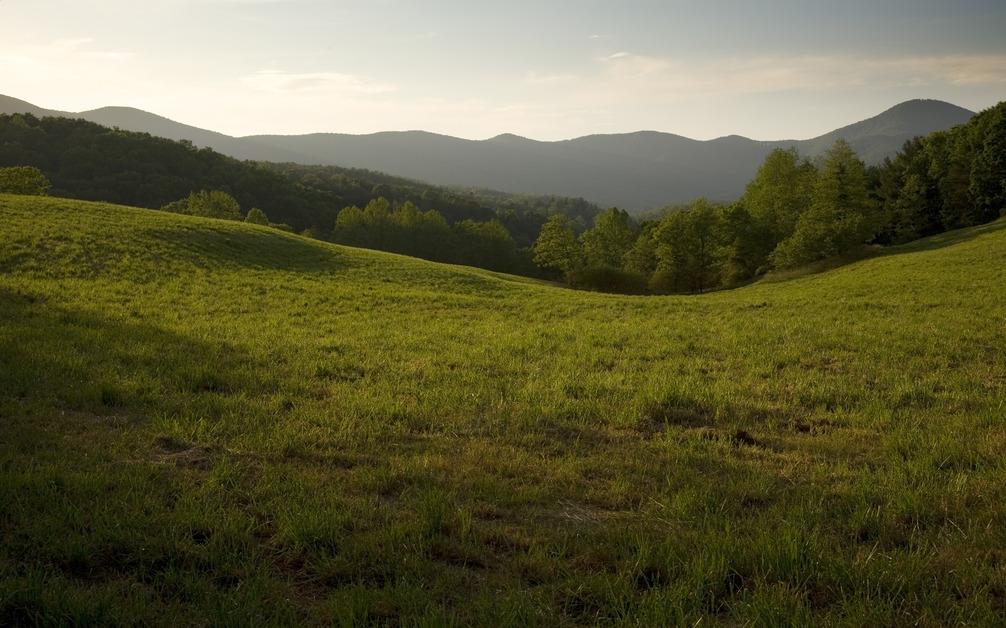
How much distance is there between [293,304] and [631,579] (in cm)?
1733

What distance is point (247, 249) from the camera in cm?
2881

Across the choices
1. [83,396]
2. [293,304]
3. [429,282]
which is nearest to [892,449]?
[83,396]

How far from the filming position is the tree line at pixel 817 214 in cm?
5609

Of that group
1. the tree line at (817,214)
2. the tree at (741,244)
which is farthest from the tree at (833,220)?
the tree at (741,244)

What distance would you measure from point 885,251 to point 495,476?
58.5 m

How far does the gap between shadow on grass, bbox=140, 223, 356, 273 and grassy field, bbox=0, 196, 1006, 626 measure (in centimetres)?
1225

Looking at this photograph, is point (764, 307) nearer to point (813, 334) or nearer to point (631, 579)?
point (813, 334)

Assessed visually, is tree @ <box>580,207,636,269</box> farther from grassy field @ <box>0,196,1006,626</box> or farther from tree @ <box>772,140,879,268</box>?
grassy field @ <box>0,196,1006,626</box>

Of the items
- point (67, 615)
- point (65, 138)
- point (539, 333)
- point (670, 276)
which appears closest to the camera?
point (67, 615)

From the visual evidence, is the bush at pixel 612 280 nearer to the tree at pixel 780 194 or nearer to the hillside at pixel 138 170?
the tree at pixel 780 194

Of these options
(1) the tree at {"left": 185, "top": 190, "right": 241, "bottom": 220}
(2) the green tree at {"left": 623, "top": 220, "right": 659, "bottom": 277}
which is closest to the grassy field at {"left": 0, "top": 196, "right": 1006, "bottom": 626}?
(2) the green tree at {"left": 623, "top": 220, "right": 659, "bottom": 277}

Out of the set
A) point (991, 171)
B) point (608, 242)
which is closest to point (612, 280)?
point (608, 242)

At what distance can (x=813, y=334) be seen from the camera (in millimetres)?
14195

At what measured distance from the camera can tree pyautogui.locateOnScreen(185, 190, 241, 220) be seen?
84.7 metres
